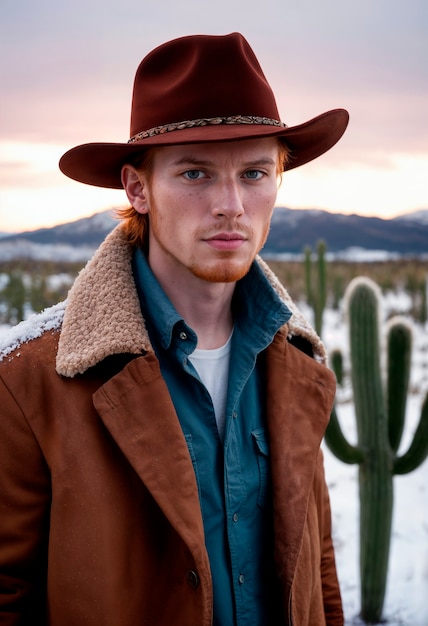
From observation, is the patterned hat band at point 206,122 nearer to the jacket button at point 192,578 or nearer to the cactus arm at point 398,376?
the jacket button at point 192,578

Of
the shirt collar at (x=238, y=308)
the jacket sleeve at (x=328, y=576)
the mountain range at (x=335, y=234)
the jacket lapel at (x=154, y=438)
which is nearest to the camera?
the jacket lapel at (x=154, y=438)

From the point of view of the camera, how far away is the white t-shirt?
166 cm

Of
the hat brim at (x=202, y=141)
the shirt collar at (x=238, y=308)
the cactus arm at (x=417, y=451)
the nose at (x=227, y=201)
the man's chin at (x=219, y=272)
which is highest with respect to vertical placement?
the hat brim at (x=202, y=141)

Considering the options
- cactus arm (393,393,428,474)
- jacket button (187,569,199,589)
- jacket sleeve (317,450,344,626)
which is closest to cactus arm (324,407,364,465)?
cactus arm (393,393,428,474)

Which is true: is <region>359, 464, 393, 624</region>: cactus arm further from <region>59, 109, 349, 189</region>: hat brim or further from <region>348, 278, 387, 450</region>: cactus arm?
<region>59, 109, 349, 189</region>: hat brim

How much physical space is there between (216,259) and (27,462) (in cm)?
70

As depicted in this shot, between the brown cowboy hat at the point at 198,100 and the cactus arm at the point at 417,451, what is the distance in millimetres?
2359

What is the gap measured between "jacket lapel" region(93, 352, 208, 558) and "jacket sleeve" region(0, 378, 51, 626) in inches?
7.6

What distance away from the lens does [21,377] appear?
4.70 ft

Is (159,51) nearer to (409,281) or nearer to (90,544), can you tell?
(90,544)

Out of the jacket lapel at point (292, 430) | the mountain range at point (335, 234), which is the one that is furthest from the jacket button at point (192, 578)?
the mountain range at point (335, 234)

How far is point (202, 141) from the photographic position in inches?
57.6

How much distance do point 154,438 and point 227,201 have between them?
0.64m

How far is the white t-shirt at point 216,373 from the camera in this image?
1661 millimetres
